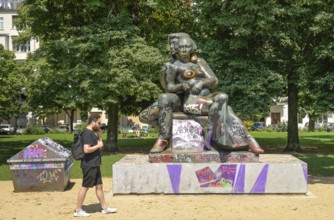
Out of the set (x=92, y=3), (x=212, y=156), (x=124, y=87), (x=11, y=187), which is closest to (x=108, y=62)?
(x=124, y=87)

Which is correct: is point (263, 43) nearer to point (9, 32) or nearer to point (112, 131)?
point (112, 131)

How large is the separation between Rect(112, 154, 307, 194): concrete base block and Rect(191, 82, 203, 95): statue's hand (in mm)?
1681

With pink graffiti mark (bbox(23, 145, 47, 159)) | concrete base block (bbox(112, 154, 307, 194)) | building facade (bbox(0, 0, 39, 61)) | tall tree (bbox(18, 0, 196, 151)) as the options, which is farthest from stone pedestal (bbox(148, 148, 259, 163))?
building facade (bbox(0, 0, 39, 61))

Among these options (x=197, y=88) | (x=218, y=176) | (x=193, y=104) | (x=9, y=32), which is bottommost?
(x=218, y=176)

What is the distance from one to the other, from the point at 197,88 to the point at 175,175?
2021 millimetres

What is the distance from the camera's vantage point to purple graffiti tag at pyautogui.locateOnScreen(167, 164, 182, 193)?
9.98m

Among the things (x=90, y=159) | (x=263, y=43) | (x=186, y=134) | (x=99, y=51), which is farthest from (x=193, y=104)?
(x=263, y=43)

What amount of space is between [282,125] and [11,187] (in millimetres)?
44229

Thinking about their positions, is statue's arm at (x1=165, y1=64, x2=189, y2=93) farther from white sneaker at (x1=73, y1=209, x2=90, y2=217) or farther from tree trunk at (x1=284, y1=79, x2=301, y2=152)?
tree trunk at (x1=284, y1=79, x2=301, y2=152)

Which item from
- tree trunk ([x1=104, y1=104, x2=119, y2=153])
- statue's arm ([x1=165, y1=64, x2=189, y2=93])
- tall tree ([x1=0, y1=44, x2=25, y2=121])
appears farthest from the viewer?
tall tree ([x1=0, y1=44, x2=25, y2=121])

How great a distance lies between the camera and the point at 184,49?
10703 millimetres

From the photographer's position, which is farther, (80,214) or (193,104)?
(193,104)

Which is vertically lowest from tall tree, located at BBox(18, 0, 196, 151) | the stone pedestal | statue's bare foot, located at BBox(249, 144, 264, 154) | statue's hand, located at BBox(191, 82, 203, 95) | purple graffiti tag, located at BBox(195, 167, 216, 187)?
purple graffiti tag, located at BBox(195, 167, 216, 187)

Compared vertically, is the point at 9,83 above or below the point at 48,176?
above
